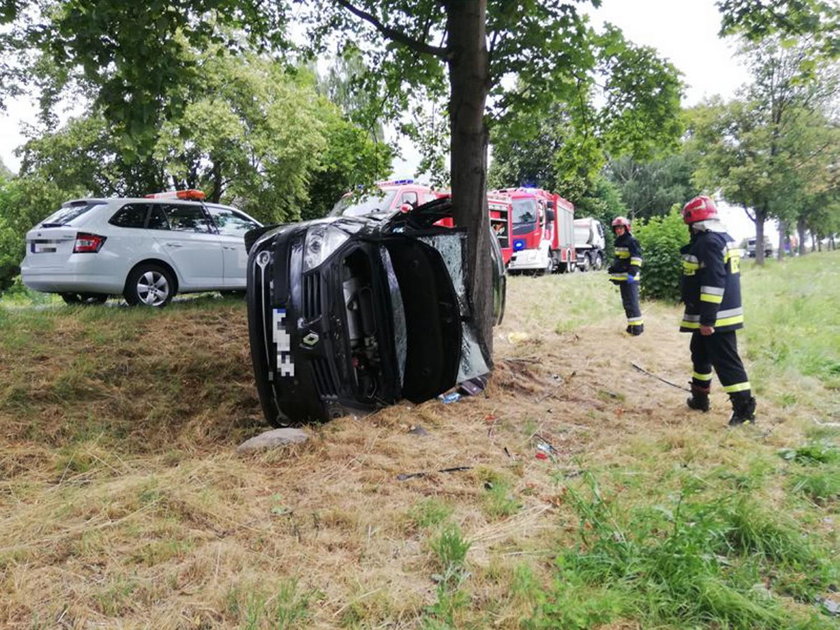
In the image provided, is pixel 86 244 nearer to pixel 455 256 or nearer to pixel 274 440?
pixel 455 256

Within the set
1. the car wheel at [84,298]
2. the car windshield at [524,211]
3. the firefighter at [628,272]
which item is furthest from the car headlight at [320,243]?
the car windshield at [524,211]

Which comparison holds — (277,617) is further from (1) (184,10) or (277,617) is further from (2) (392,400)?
(1) (184,10)

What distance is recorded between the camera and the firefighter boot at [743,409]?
176 inches

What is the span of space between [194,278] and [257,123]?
10.7 m

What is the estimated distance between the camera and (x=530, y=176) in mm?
31281

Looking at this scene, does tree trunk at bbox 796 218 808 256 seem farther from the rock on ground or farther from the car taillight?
the rock on ground

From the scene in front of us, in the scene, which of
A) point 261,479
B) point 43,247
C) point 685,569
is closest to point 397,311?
point 261,479

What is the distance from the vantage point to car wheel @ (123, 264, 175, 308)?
24.5ft

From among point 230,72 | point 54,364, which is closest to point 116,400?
point 54,364

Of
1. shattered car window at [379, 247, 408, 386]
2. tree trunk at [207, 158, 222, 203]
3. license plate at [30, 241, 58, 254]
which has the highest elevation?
tree trunk at [207, 158, 222, 203]

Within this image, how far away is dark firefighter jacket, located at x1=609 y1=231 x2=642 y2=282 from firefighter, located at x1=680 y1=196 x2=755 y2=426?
4413 mm

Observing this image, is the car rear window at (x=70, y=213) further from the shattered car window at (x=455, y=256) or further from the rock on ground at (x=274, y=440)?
the rock on ground at (x=274, y=440)

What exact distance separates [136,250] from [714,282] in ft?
21.7

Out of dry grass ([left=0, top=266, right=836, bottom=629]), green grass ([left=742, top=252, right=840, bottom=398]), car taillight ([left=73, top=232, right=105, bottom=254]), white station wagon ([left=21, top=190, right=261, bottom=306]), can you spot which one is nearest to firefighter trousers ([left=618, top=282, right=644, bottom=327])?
green grass ([left=742, top=252, right=840, bottom=398])
